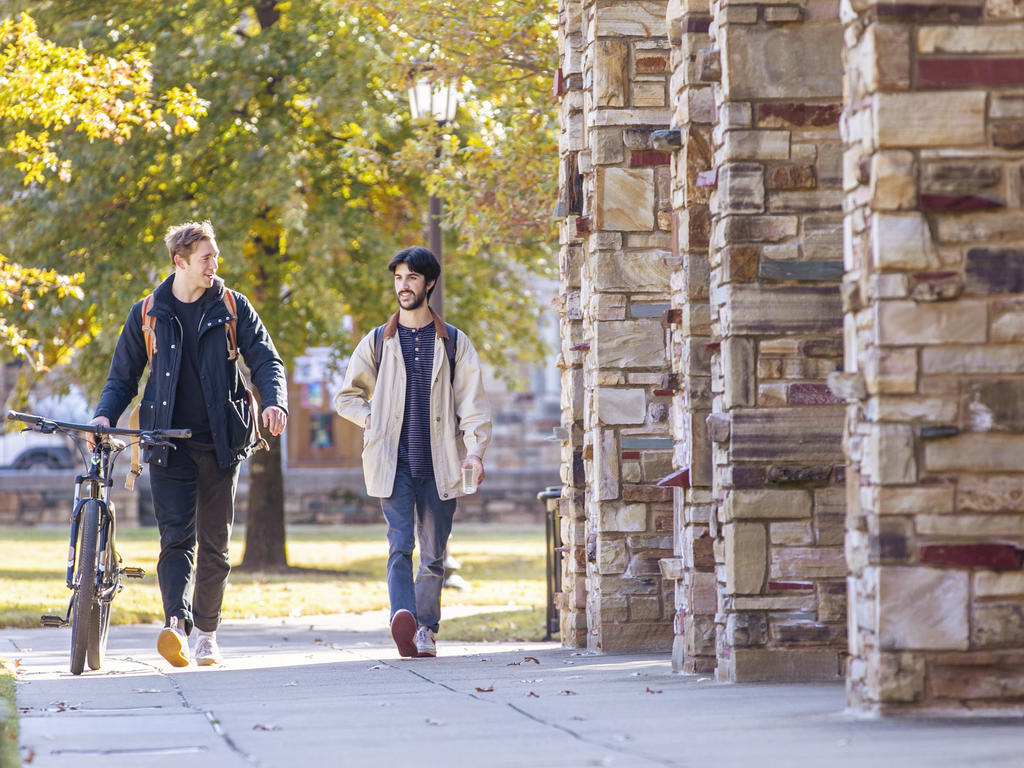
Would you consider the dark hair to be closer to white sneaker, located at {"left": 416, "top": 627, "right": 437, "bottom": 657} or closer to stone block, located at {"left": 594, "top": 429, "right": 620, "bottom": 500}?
stone block, located at {"left": 594, "top": 429, "right": 620, "bottom": 500}

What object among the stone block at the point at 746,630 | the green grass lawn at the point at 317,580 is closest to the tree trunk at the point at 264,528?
the green grass lawn at the point at 317,580

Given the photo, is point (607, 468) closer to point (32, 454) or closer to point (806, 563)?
point (806, 563)

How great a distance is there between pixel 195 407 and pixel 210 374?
0.16 metres

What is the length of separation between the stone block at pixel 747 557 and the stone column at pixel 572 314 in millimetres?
2799

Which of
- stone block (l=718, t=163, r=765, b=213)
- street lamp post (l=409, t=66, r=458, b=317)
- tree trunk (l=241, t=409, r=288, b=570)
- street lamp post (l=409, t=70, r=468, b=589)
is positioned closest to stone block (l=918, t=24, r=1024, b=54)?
stone block (l=718, t=163, r=765, b=213)

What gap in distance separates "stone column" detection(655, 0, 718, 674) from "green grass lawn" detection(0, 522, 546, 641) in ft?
14.7

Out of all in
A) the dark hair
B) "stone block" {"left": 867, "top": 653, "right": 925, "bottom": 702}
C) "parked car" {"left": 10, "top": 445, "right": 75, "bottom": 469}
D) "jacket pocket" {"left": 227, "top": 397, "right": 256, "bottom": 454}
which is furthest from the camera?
"parked car" {"left": 10, "top": 445, "right": 75, "bottom": 469}

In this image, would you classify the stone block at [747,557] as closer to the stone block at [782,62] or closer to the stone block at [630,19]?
the stone block at [782,62]

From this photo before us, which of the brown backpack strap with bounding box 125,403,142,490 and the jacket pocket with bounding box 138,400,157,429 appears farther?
the jacket pocket with bounding box 138,400,157,429

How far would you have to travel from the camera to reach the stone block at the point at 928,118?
5.34 m

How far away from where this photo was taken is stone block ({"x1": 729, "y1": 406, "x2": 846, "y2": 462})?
6785 mm

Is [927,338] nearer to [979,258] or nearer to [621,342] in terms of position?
[979,258]

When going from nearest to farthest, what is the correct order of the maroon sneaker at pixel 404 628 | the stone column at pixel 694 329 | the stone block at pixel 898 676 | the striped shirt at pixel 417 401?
the stone block at pixel 898 676, the stone column at pixel 694 329, the maroon sneaker at pixel 404 628, the striped shirt at pixel 417 401

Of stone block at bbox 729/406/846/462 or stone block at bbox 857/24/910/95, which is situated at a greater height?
stone block at bbox 857/24/910/95
